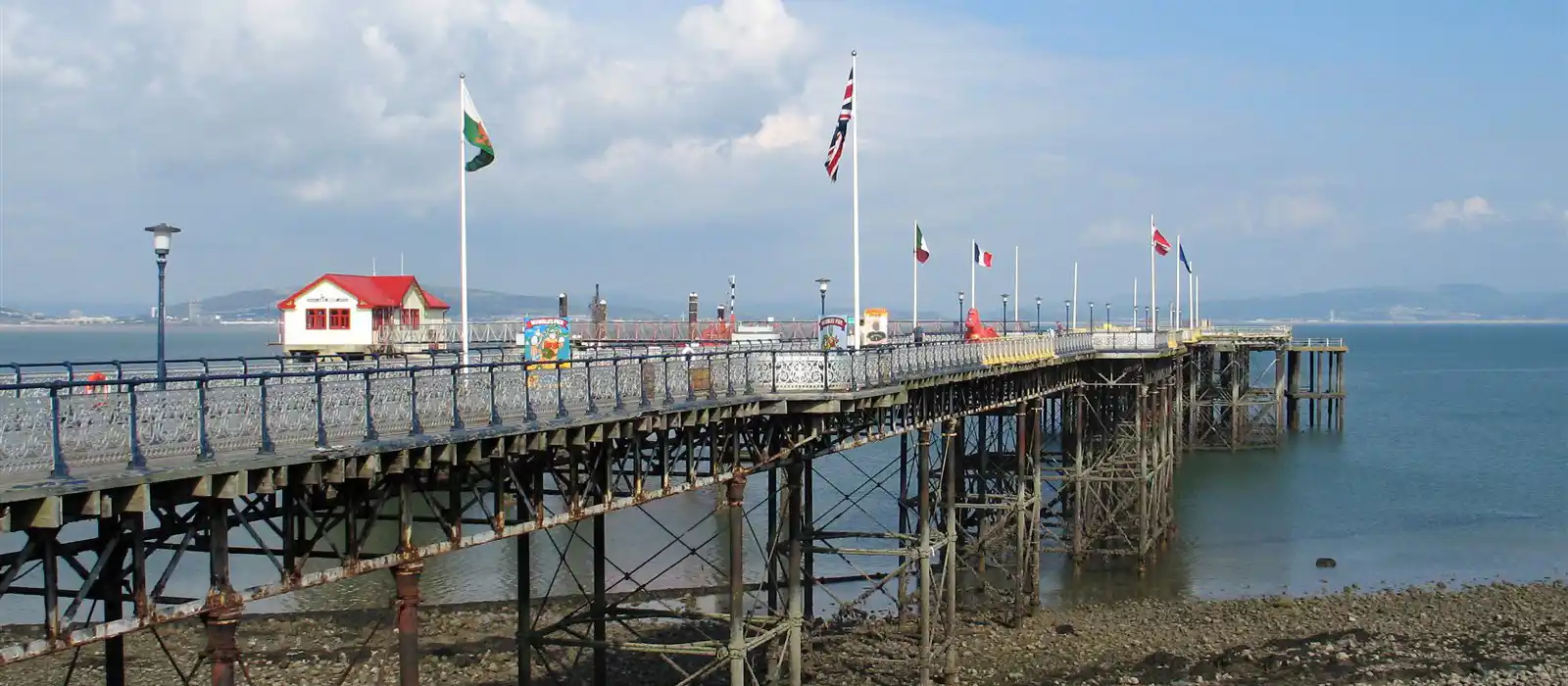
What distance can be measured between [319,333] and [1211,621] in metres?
31.2

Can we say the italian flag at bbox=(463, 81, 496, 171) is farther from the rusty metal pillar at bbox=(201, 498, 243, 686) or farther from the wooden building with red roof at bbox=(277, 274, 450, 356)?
the wooden building with red roof at bbox=(277, 274, 450, 356)

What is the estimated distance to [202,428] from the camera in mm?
12742

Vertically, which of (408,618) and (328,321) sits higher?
(328,321)

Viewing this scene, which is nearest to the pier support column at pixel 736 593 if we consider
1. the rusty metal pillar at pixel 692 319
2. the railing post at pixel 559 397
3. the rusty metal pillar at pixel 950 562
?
the railing post at pixel 559 397

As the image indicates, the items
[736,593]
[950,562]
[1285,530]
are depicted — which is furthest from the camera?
[1285,530]

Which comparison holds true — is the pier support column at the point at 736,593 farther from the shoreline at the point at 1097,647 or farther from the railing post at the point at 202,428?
the railing post at the point at 202,428

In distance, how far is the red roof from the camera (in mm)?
48312

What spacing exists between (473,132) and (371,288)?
27772mm

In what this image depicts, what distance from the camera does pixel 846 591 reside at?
36.6 m

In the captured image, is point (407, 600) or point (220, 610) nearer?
point (220, 610)

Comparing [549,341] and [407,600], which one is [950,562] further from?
[407,600]

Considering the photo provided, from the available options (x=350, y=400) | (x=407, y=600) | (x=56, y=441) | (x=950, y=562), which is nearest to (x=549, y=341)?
(x=350, y=400)

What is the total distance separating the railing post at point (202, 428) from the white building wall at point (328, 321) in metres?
35.9

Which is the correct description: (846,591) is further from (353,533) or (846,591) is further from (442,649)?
(353,533)
